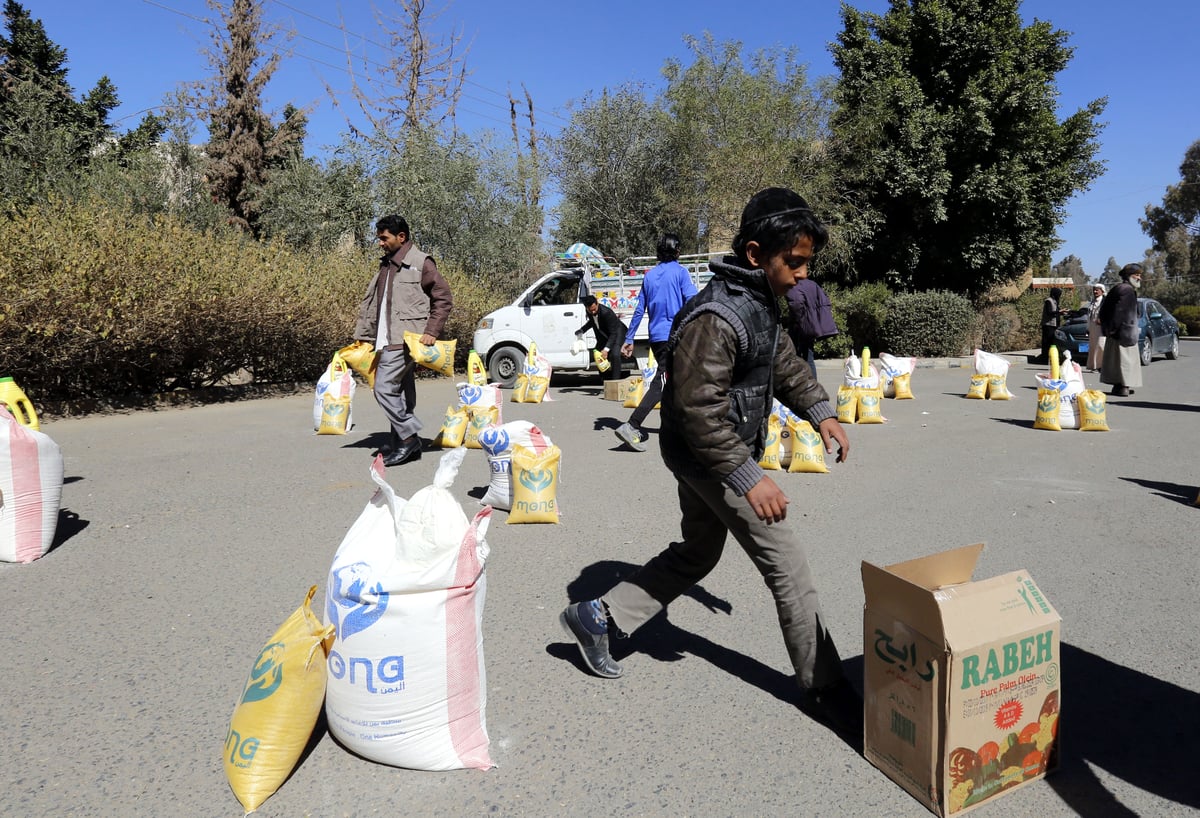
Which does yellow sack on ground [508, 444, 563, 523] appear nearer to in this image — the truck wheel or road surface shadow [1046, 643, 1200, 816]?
road surface shadow [1046, 643, 1200, 816]

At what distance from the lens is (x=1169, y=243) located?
2635 inches

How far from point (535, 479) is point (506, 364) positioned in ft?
32.7

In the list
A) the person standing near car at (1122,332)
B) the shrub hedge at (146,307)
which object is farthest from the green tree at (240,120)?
the person standing near car at (1122,332)

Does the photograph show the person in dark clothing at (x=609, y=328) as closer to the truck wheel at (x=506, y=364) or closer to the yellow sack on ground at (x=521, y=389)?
the yellow sack on ground at (x=521, y=389)

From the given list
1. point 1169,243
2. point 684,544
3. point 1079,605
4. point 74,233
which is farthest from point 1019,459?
point 1169,243

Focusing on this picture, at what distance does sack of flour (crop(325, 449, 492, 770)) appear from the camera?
2.69 metres

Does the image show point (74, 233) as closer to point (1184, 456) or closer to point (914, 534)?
point (914, 534)

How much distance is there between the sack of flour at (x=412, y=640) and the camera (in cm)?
269

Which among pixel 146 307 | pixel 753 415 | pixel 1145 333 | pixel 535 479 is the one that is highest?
pixel 146 307

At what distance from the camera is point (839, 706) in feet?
9.97

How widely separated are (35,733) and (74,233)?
9.64 metres

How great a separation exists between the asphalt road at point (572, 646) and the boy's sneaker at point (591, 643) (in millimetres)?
72

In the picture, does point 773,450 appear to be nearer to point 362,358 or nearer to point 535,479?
point 535,479

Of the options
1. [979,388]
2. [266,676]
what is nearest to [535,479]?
[266,676]
